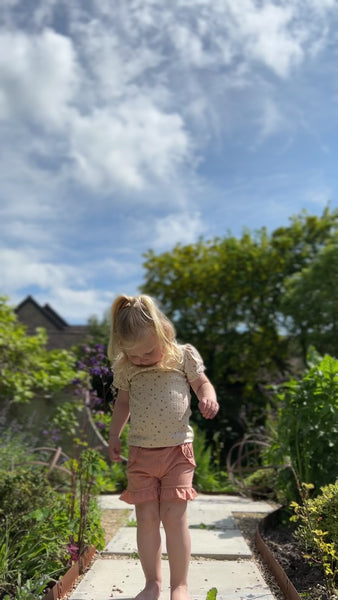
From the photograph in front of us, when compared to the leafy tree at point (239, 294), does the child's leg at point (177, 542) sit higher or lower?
lower

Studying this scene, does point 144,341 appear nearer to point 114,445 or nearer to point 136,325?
point 136,325

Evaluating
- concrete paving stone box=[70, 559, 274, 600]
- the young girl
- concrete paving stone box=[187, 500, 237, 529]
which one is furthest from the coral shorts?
concrete paving stone box=[187, 500, 237, 529]

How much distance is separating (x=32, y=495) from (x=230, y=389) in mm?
10060

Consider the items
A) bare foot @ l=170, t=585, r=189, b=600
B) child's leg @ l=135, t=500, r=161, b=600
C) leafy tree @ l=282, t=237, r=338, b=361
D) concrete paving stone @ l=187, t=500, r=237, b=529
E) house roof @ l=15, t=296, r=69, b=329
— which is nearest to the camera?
bare foot @ l=170, t=585, r=189, b=600

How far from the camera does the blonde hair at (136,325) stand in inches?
93.8

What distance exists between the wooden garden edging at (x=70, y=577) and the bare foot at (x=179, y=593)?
47cm

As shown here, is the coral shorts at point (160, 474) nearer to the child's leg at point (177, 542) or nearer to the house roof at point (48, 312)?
the child's leg at point (177, 542)

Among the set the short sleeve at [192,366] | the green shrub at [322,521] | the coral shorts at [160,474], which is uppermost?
the short sleeve at [192,366]

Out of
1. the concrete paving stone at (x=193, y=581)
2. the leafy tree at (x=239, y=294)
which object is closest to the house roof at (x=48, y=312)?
the leafy tree at (x=239, y=294)

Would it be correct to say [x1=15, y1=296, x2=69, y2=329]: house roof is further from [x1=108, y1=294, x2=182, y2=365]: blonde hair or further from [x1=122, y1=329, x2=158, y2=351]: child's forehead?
[x1=122, y1=329, x2=158, y2=351]: child's forehead

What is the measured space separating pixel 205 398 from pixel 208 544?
50.8 inches

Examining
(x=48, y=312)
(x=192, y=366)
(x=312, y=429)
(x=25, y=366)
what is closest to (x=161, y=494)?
(x=192, y=366)

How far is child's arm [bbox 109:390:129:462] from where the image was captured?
8.46 ft

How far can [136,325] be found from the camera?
238cm
